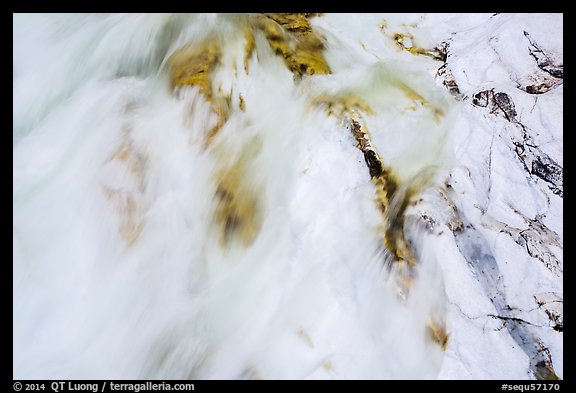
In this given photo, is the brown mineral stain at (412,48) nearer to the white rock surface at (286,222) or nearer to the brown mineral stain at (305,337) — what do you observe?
the white rock surface at (286,222)

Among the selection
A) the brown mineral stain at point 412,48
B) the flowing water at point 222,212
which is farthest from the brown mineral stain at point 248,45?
the brown mineral stain at point 412,48

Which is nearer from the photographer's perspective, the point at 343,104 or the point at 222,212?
the point at 222,212

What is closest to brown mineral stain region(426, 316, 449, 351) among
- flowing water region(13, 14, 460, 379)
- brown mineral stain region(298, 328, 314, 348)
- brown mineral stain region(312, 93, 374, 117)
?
flowing water region(13, 14, 460, 379)

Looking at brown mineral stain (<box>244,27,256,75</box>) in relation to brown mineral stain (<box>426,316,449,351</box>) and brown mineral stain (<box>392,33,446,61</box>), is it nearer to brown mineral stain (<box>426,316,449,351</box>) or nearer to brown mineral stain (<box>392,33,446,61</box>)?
brown mineral stain (<box>392,33,446,61</box>)

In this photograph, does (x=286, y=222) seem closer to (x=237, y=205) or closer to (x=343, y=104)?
(x=237, y=205)

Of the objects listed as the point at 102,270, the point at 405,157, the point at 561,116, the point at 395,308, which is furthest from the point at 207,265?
the point at 561,116

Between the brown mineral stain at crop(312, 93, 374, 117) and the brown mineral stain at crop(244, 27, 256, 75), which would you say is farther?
the brown mineral stain at crop(244, 27, 256, 75)

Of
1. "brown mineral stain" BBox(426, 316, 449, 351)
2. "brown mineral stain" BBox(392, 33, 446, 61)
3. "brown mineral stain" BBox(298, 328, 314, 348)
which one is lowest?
"brown mineral stain" BBox(298, 328, 314, 348)

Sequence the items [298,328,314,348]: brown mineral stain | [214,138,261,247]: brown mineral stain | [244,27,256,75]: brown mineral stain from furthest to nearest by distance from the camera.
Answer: [244,27,256,75]: brown mineral stain < [214,138,261,247]: brown mineral stain < [298,328,314,348]: brown mineral stain

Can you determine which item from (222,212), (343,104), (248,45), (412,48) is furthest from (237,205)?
(412,48)

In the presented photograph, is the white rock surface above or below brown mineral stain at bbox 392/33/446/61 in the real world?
below
